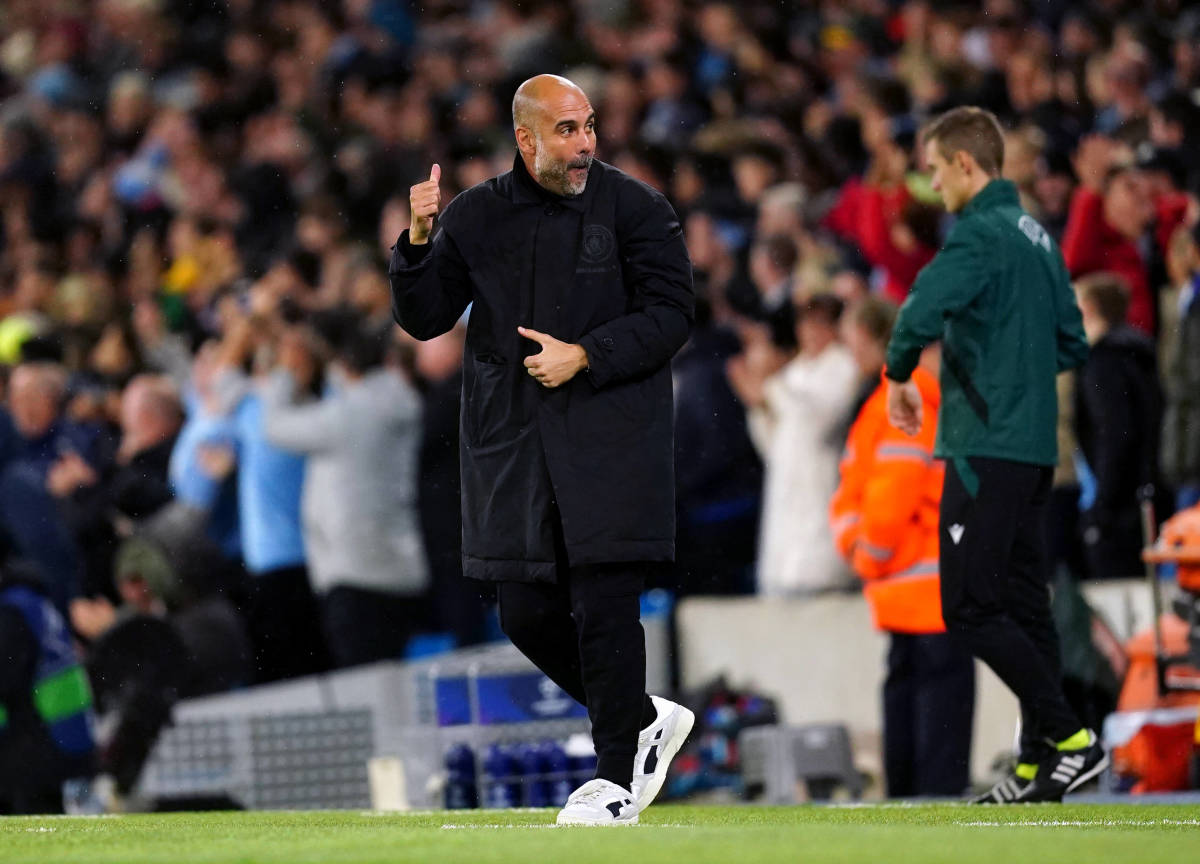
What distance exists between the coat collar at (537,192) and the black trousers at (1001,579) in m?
1.65

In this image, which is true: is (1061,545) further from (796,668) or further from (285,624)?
(285,624)

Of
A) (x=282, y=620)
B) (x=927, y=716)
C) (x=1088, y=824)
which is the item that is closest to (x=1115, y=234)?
(x=927, y=716)

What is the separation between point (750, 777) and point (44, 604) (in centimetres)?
312

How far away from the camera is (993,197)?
299 inches

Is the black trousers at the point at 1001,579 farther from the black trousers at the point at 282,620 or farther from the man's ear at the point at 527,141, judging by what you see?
the black trousers at the point at 282,620

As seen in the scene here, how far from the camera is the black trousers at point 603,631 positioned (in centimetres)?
634

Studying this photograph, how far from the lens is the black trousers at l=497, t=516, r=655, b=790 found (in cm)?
634

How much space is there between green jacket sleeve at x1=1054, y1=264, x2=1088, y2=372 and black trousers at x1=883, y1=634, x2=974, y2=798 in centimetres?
166

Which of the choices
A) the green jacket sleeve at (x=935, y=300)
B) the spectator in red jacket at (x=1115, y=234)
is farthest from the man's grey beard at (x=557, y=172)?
the spectator in red jacket at (x=1115, y=234)

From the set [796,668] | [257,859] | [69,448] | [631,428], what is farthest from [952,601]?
[69,448]

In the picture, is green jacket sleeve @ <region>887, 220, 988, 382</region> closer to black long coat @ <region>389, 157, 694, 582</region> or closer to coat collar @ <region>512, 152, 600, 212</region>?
black long coat @ <region>389, 157, 694, 582</region>

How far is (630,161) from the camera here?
14180mm

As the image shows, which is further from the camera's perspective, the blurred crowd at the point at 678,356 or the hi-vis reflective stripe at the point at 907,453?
the blurred crowd at the point at 678,356

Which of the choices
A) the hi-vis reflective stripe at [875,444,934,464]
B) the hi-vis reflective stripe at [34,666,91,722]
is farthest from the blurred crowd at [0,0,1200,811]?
the hi-vis reflective stripe at [875,444,934,464]
